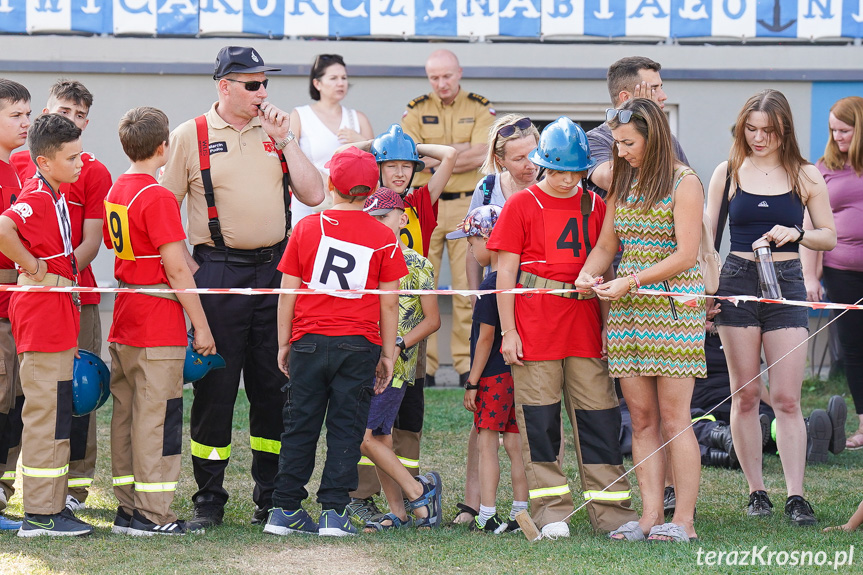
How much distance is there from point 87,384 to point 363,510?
1491 mm

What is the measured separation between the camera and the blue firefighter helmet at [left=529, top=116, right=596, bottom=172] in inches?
194

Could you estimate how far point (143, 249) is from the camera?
4934 mm

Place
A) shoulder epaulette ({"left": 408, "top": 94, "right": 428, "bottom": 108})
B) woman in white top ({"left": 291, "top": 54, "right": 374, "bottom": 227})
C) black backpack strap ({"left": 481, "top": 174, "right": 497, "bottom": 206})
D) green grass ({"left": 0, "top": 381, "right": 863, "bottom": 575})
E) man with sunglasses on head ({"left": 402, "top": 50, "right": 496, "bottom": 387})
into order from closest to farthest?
green grass ({"left": 0, "top": 381, "right": 863, "bottom": 575}), black backpack strap ({"left": 481, "top": 174, "right": 497, "bottom": 206}), woman in white top ({"left": 291, "top": 54, "right": 374, "bottom": 227}), man with sunglasses on head ({"left": 402, "top": 50, "right": 496, "bottom": 387}), shoulder epaulette ({"left": 408, "top": 94, "right": 428, "bottom": 108})

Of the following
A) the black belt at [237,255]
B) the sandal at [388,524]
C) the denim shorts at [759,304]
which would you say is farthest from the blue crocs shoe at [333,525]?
the denim shorts at [759,304]

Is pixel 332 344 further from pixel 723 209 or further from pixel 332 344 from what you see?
pixel 723 209

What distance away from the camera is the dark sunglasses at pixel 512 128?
5605 millimetres

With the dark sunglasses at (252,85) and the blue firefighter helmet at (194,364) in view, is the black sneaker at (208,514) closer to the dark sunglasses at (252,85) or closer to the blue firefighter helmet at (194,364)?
the blue firefighter helmet at (194,364)

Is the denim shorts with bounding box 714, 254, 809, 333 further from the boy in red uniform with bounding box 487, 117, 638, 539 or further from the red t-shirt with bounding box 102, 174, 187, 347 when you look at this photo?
the red t-shirt with bounding box 102, 174, 187, 347

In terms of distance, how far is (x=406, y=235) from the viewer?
5.83m

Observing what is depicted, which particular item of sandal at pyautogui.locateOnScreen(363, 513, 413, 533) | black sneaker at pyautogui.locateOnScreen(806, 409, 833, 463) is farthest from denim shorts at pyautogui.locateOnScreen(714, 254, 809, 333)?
sandal at pyautogui.locateOnScreen(363, 513, 413, 533)

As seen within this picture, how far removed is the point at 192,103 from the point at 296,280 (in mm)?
5011

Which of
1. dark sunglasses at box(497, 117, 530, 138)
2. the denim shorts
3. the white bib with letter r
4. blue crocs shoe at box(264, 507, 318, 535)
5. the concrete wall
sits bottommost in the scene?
blue crocs shoe at box(264, 507, 318, 535)

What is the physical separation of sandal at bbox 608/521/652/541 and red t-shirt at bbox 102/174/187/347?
2.18 m

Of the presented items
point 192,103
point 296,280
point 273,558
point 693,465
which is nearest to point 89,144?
point 192,103
